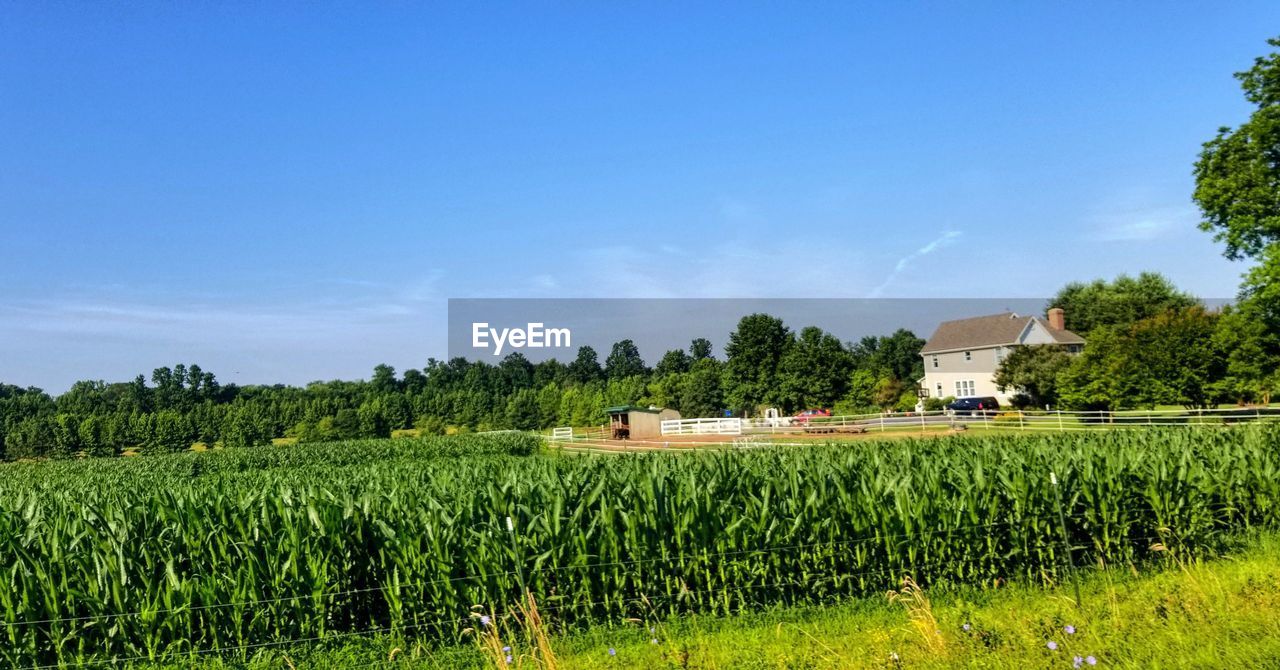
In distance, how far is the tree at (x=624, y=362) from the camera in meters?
144

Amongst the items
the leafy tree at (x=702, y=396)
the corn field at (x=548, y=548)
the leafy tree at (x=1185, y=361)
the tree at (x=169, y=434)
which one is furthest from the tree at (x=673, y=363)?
the corn field at (x=548, y=548)

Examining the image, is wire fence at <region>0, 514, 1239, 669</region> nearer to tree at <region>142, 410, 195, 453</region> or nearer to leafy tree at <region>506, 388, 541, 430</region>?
leafy tree at <region>506, 388, 541, 430</region>

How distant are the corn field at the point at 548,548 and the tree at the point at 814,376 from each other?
5615 centimetres

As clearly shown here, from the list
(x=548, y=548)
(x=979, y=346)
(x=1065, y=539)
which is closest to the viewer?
(x=548, y=548)

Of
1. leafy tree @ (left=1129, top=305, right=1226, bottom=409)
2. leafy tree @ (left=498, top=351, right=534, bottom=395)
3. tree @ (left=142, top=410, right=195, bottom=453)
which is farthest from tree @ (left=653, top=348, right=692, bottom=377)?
leafy tree @ (left=1129, top=305, right=1226, bottom=409)

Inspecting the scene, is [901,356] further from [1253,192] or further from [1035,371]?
[1253,192]

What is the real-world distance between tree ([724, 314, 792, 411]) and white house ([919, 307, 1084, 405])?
13542 millimetres

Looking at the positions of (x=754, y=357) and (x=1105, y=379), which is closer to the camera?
(x=1105, y=379)

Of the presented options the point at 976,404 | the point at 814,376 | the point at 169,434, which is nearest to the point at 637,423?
the point at 814,376

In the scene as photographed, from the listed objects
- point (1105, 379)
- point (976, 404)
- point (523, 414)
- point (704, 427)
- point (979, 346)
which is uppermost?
point (979, 346)

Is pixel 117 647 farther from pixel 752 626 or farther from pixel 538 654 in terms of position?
pixel 752 626

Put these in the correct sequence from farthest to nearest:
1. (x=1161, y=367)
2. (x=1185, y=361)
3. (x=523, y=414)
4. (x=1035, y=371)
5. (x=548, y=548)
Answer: (x=523, y=414) < (x=1035, y=371) < (x=1161, y=367) < (x=1185, y=361) < (x=548, y=548)

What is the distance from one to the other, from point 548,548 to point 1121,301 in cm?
8629

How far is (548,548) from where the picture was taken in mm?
8148
